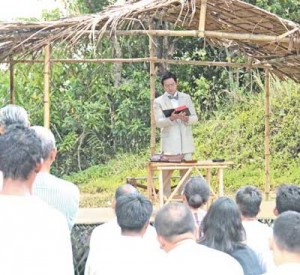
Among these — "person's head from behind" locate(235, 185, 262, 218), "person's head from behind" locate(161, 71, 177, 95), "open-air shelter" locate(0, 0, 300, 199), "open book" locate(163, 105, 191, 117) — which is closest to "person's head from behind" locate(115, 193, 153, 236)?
"person's head from behind" locate(235, 185, 262, 218)

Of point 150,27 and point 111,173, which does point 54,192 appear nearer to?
point 150,27

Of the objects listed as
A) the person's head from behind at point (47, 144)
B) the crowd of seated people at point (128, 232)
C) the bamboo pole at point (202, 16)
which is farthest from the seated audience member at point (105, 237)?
the bamboo pole at point (202, 16)

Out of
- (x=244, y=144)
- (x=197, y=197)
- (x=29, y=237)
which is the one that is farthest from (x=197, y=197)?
(x=244, y=144)

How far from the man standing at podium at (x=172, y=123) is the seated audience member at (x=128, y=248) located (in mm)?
4124

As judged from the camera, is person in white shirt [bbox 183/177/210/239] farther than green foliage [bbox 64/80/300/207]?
No

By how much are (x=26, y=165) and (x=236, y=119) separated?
10.8m

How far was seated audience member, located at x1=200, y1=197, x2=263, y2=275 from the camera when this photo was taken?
3.13 meters

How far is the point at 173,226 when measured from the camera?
2836 millimetres

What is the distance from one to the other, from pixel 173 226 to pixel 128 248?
0.25 m

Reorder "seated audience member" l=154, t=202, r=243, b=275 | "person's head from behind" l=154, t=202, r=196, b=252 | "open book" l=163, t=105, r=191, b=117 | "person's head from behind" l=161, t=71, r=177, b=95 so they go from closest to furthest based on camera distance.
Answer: "seated audience member" l=154, t=202, r=243, b=275 → "person's head from behind" l=154, t=202, r=196, b=252 → "open book" l=163, t=105, r=191, b=117 → "person's head from behind" l=161, t=71, r=177, b=95

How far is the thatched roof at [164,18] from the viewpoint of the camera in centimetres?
651

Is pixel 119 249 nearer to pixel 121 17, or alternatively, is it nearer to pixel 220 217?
pixel 220 217

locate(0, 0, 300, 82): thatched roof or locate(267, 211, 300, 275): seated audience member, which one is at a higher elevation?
locate(0, 0, 300, 82): thatched roof

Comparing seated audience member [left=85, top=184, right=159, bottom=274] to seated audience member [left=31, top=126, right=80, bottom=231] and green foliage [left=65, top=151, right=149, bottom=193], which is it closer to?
seated audience member [left=31, top=126, right=80, bottom=231]
